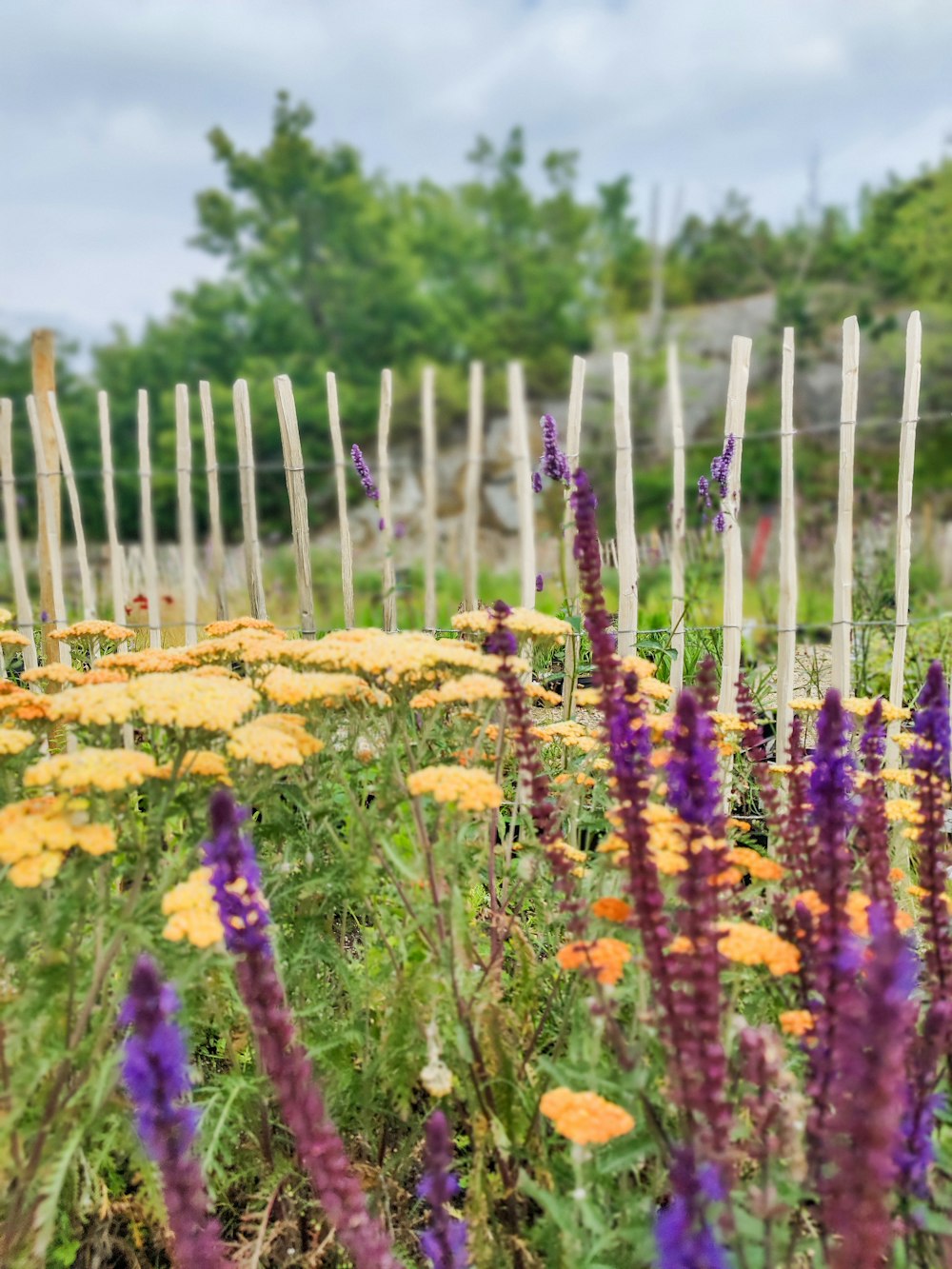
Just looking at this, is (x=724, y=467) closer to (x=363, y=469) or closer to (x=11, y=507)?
(x=363, y=469)


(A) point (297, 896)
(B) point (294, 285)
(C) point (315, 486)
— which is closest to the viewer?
(A) point (297, 896)

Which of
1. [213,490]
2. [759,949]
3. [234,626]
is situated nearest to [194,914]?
[759,949]

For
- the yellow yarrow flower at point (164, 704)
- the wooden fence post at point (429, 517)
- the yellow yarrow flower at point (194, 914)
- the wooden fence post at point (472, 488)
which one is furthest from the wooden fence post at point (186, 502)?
the yellow yarrow flower at point (194, 914)

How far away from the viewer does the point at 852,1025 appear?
3.84ft

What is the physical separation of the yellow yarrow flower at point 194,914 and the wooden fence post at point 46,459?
13.7 feet

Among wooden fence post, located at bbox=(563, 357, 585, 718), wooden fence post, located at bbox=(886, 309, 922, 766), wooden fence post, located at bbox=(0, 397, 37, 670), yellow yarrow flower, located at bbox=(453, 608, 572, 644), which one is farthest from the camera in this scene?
wooden fence post, located at bbox=(0, 397, 37, 670)

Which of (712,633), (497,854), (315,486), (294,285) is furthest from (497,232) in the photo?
(497,854)

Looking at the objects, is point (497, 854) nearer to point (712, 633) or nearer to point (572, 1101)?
point (572, 1101)

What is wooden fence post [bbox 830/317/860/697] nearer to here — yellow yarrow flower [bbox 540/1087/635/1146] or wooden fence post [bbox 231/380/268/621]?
wooden fence post [bbox 231/380/268/621]

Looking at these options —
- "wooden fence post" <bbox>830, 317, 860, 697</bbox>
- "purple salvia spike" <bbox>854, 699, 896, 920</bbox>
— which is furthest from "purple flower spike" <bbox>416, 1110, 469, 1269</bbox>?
"wooden fence post" <bbox>830, 317, 860, 697</bbox>

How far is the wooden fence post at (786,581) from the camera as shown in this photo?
4191mm

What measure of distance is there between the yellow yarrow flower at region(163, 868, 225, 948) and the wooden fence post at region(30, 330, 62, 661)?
13.7ft

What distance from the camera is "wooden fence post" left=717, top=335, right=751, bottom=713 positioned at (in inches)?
166

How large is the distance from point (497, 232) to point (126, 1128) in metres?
40.8
